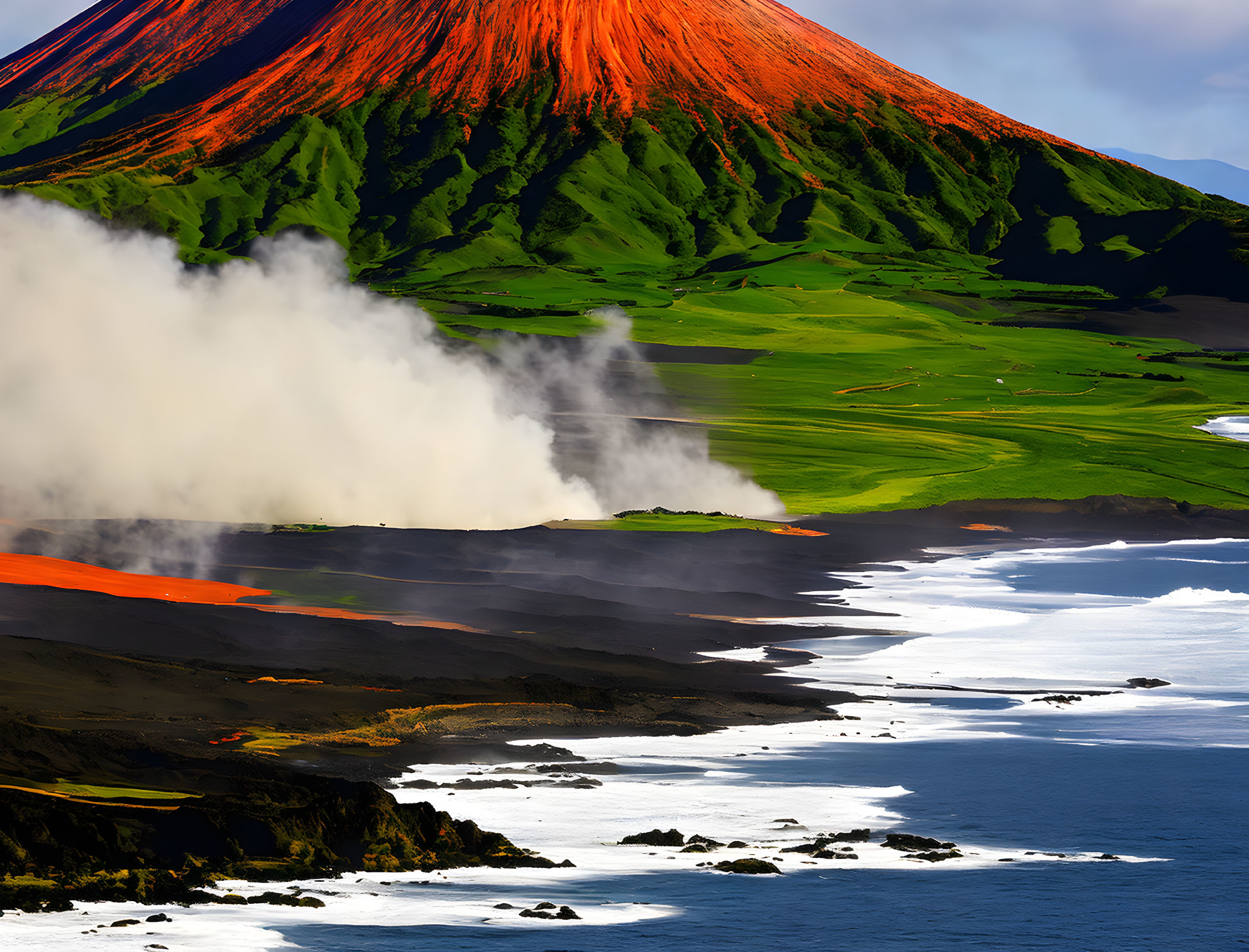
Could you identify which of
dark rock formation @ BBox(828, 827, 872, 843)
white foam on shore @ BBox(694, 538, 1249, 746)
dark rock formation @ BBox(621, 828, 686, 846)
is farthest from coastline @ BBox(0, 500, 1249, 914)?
dark rock formation @ BBox(828, 827, 872, 843)

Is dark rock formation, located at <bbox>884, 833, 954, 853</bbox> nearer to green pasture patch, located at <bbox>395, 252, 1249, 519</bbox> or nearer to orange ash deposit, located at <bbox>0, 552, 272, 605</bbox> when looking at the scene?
orange ash deposit, located at <bbox>0, 552, 272, 605</bbox>

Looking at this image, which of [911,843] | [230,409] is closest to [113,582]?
[230,409]

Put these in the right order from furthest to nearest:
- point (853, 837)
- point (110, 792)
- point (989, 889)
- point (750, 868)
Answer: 1. point (853, 837)
2. point (750, 868)
3. point (989, 889)
4. point (110, 792)

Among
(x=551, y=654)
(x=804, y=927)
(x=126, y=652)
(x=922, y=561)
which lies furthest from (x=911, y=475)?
(x=804, y=927)

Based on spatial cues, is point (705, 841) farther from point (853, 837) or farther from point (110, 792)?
point (110, 792)

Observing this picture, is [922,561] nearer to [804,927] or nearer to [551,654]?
[551,654]

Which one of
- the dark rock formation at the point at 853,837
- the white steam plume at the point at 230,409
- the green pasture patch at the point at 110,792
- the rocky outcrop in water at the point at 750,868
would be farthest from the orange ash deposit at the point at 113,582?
the rocky outcrop in water at the point at 750,868

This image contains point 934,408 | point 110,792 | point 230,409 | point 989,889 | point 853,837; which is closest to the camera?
point 110,792
